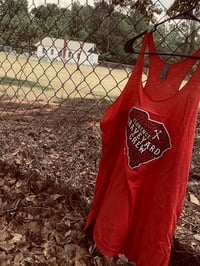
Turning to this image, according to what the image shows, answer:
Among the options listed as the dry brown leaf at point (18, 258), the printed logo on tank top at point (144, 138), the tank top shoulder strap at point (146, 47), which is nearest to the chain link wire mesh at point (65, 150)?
the dry brown leaf at point (18, 258)

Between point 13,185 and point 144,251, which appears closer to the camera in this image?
point 144,251

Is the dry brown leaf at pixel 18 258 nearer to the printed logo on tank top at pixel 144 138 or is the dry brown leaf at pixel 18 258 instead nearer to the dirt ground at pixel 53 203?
the dirt ground at pixel 53 203

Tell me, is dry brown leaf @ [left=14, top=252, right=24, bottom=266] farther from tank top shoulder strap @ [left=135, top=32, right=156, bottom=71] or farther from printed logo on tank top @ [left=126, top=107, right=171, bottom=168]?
tank top shoulder strap @ [left=135, top=32, right=156, bottom=71]

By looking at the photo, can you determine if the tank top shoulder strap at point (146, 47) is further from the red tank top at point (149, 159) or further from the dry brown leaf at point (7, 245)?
the dry brown leaf at point (7, 245)

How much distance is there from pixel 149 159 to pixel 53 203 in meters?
0.67

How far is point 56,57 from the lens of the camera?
1785 mm

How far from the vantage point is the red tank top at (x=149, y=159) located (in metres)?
0.97

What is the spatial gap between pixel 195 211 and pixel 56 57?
3.16 ft

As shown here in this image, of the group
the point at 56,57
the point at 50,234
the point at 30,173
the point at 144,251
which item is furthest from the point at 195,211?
the point at 56,57

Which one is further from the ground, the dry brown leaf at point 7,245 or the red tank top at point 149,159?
the red tank top at point 149,159

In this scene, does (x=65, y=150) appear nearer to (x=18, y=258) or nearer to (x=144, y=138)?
(x=18, y=258)

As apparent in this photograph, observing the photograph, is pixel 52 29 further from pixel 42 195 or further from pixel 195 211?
pixel 195 211

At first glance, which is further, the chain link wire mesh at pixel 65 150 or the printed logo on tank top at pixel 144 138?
the chain link wire mesh at pixel 65 150

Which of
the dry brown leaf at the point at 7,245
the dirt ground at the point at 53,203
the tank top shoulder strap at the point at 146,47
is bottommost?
the dry brown leaf at the point at 7,245
